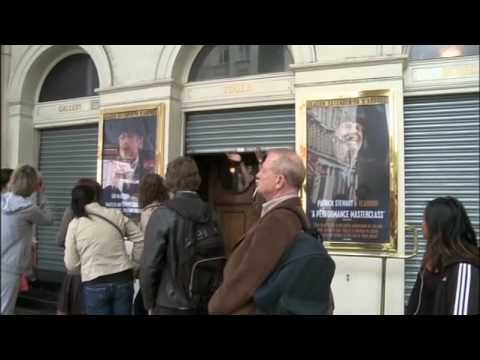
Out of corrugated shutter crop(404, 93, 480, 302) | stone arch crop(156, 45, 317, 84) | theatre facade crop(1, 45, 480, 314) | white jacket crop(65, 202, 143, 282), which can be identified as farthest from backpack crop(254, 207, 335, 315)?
stone arch crop(156, 45, 317, 84)

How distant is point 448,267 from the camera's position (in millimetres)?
2076

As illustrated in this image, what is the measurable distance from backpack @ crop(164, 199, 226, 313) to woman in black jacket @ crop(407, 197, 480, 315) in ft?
4.17

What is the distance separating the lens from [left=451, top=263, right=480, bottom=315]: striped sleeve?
6.41 ft

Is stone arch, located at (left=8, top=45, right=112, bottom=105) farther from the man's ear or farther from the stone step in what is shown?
the man's ear

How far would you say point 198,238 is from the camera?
2838mm

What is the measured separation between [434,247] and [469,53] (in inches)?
154

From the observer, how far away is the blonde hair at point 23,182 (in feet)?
11.3

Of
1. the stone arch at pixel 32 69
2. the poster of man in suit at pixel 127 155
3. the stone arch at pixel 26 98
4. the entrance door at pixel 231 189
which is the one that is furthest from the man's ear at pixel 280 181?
the stone arch at pixel 26 98

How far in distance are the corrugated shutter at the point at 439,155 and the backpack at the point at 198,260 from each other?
10.6 feet

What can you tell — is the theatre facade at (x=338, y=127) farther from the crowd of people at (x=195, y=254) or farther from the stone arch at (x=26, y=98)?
the crowd of people at (x=195, y=254)

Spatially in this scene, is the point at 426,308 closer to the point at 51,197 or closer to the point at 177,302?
the point at 177,302
